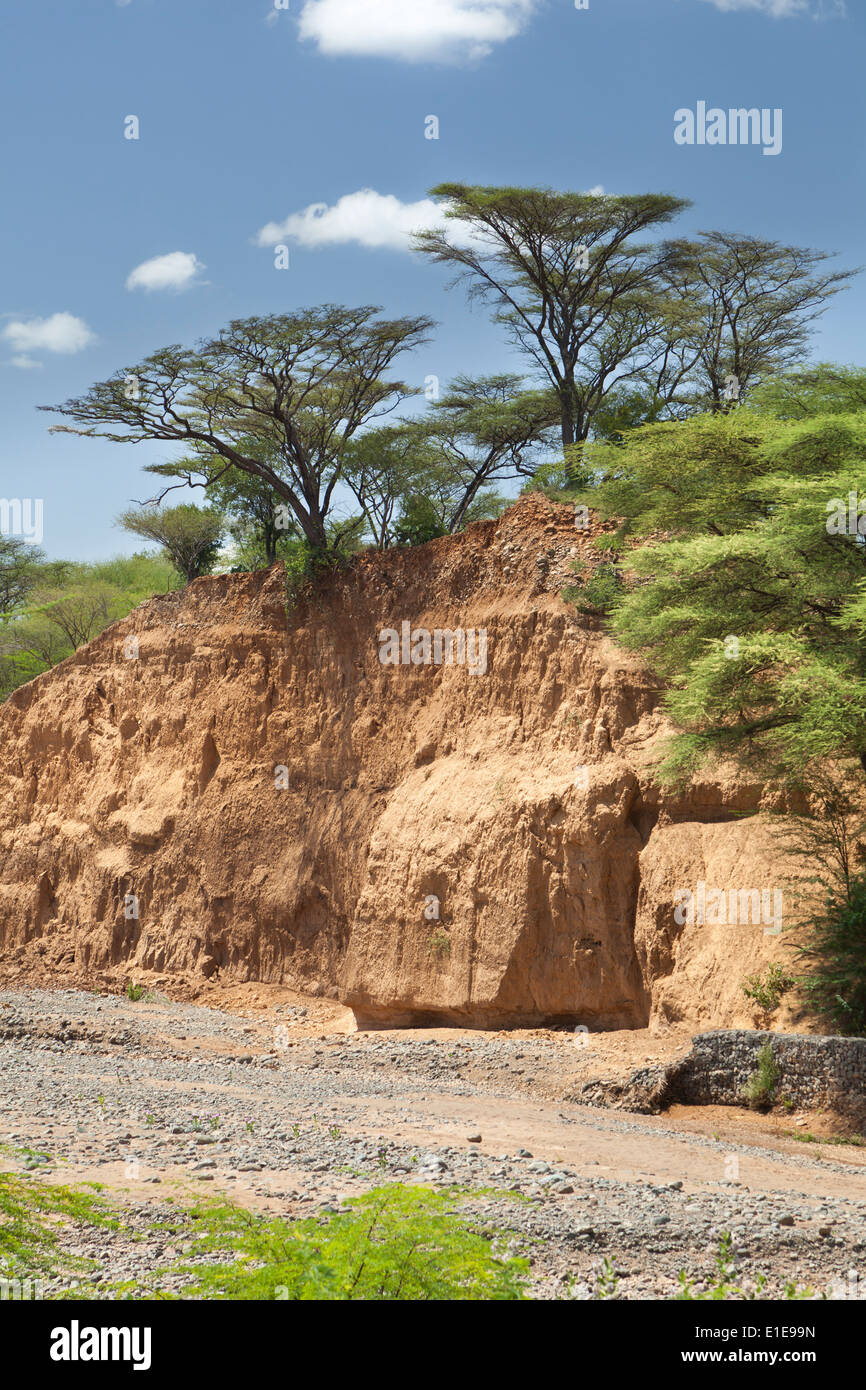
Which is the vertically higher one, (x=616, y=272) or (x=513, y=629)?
(x=616, y=272)

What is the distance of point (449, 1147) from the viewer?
9.53 metres

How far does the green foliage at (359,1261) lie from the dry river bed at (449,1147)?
0.44 m

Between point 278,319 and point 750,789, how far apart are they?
46.6 feet

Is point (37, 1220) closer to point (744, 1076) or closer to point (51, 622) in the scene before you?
point (744, 1076)

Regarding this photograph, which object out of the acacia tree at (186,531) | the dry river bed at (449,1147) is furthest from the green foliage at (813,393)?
the acacia tree at (186,531)

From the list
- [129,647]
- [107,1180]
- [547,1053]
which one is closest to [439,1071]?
[547,1053]

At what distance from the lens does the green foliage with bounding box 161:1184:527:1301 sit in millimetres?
4898

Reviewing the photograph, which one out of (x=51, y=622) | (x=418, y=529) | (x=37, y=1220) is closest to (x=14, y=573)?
(x=51, y=622)

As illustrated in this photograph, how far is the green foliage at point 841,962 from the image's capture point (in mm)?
12586

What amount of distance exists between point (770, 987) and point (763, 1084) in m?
1.67
